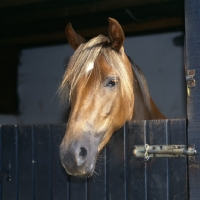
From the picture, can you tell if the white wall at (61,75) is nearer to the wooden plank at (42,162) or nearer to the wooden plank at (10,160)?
the wooden plank at (10,160)

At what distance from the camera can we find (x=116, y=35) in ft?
7.56

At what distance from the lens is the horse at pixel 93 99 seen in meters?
1.90

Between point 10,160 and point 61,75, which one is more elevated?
point 61,75

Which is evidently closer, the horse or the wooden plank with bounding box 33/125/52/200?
the horse

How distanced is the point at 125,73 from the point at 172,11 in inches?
96.4

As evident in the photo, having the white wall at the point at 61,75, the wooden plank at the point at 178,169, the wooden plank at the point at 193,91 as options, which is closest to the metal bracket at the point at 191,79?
the wooden plank at the point at 193,91

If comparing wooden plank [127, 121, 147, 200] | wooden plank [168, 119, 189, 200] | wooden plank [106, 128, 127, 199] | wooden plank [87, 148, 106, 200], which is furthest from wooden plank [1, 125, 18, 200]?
wooden plank [168, 119, 189, 200]

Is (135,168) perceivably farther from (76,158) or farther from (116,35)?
(116,35)

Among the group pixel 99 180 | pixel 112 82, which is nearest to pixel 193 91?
pixel 112 82

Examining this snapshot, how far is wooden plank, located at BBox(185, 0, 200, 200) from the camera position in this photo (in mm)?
1847

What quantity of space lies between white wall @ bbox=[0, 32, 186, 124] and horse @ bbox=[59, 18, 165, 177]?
258 cm

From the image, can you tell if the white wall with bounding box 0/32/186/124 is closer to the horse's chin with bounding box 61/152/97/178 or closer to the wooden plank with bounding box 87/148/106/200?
the wooden plank with bounding box 87/148/106/200

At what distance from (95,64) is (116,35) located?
0.76 ft

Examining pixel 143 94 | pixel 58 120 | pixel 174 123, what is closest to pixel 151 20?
pixel 58 120
